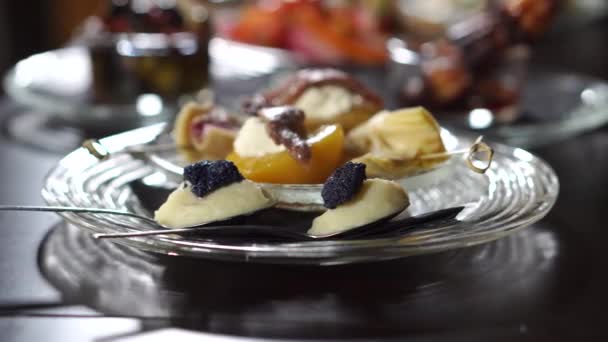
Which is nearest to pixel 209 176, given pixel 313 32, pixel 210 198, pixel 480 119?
pixel 210 198

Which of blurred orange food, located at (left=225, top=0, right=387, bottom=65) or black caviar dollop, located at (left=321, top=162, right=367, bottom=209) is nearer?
black caviar dollop, located at (left=321, top=162, right=367, bottom=209)

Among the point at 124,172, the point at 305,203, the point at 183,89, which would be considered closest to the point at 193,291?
the point at 305,203

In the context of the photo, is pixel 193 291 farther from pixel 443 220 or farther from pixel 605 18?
pixel 605 18

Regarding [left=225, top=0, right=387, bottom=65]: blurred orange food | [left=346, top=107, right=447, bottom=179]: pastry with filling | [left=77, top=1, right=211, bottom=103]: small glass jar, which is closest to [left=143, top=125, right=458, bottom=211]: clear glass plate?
[left=346, top=107, right=447, bottom=179]: pastry with filling

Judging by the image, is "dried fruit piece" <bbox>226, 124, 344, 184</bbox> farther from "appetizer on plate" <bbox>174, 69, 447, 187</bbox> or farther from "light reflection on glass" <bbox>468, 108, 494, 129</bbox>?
"light reflection on glass" <bbox>468, 108, 494, 129</bbox>

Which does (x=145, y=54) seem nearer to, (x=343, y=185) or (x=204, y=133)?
(x=204, y=133)
